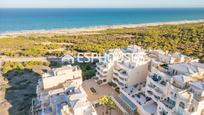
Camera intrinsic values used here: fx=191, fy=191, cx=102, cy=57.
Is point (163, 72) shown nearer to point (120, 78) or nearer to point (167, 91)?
point (167, 91)

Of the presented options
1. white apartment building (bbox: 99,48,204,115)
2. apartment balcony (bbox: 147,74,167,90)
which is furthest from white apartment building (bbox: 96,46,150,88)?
apartment balcony (bbox: 147,74,167,90)

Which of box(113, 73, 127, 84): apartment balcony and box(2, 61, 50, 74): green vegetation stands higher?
box(113, 73, 127, 84): apartment balcony

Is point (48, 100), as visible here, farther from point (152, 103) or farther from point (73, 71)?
point (152, 103)

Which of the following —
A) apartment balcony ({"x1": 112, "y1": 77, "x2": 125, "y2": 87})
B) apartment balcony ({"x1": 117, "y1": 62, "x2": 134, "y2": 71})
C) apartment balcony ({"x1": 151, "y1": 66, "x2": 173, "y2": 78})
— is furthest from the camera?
apartment balcony ({"x1": 112, "y1": 77, "x2": 125, "y2": 87})

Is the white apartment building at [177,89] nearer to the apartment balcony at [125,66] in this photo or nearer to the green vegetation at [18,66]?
the apartment balcony at [125,66]

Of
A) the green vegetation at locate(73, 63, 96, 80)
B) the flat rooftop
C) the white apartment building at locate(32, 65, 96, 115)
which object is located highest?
the white apartment building at locate(32, 65, 96, 115)

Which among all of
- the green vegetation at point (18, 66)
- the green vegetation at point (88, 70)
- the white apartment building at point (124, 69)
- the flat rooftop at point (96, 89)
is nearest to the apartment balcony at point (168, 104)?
the white apartment building at point (124, 69)

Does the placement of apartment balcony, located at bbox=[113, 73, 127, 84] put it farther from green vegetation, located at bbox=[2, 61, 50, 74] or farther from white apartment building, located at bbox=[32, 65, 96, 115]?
green vegetation, located at bbox=[2, 61, 50, 74]
